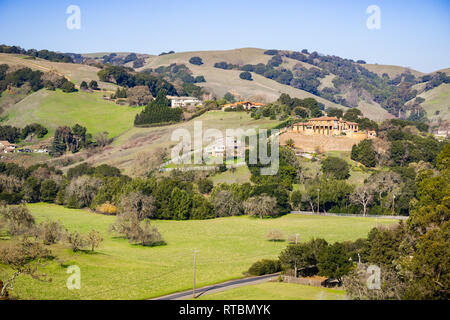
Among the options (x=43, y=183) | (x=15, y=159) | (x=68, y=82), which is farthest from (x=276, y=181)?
(x=68, y=82)

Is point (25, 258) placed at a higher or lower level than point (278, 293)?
higher

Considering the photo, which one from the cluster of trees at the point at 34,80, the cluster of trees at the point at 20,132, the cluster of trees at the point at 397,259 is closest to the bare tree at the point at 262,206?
the cluster of trees at the point at 397,259

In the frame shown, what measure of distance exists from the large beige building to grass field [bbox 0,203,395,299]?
4039 cm

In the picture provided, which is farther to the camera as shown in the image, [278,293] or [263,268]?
[263,268]

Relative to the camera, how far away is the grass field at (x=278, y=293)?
39.8 m

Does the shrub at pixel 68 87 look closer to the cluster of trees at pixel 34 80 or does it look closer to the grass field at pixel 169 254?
the cluster of trees at pixel 34 80

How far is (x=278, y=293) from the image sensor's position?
41500 millimetres

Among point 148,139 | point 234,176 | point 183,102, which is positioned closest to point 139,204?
point 234,176

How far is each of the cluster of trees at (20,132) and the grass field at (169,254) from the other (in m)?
60.9

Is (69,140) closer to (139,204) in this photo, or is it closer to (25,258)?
(139,204)

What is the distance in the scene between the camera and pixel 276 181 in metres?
94.0

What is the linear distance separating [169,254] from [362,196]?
3839 centimetres

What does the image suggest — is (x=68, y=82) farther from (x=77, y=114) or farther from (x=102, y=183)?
(x=102, y=183)

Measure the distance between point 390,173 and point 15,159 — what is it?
8560 cm
